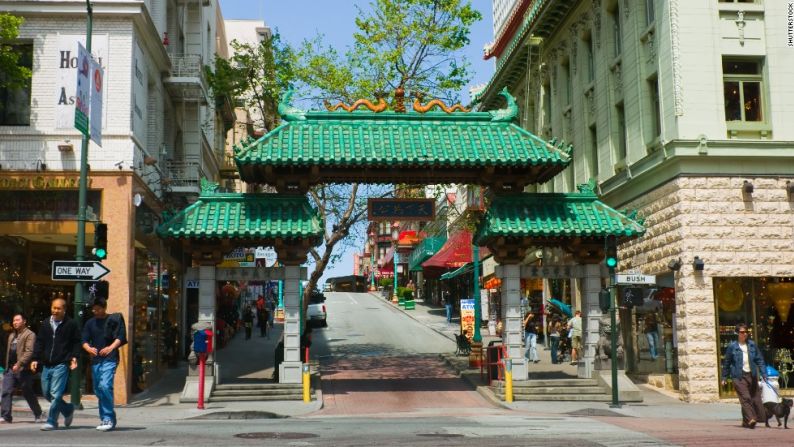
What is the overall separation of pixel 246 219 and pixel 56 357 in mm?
7371

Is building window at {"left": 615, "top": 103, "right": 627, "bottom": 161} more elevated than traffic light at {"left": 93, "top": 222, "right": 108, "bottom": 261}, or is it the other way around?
building window at {"left": 615, "top": 103, "right": 627, "bottom": 161}

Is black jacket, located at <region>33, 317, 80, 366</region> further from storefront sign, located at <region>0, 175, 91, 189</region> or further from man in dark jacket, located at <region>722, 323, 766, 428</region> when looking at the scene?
man in dark jacket, located at <region>722, 323, 766, 428</region>

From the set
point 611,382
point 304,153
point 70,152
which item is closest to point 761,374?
point 611,382

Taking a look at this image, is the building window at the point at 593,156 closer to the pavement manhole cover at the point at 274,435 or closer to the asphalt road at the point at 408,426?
the asphalt road at the point at 408,426

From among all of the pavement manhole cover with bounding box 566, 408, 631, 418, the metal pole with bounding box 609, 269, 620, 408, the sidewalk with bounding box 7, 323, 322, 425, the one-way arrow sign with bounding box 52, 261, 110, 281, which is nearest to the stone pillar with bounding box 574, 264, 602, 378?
the metal pole with bounding box 609, 269, 620, 408

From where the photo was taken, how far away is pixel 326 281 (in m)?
115

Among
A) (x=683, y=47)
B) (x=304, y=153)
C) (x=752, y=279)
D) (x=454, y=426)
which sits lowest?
(x=454, y=426)

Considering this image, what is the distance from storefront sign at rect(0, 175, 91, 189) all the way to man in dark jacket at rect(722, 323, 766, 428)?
14663 millimetres

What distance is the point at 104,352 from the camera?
498 inches

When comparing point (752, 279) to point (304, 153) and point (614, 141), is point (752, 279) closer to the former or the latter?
point (614, 141)

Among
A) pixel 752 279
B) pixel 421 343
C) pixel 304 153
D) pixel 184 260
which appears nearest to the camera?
pixel 304 153

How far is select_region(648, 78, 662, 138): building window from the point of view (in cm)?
2255

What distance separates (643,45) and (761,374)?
11128 mm

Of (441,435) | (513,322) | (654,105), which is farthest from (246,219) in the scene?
(654,105)
